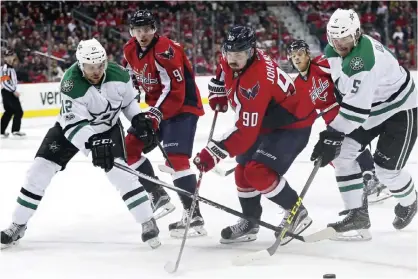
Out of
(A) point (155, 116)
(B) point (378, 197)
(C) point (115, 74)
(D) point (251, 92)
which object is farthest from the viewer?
(B) point (378, 197)

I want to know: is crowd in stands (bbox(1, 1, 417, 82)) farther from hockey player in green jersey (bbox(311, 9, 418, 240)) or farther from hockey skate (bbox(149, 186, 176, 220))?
hockey player in green jersey (bbox(311, 9, 418, 240))

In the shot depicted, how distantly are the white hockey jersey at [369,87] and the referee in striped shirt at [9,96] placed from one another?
5315 mm

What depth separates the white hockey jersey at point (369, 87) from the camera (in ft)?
10.0

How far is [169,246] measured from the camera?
3311 mm

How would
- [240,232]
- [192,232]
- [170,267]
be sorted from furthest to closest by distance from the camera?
[192,232]
[240,232]
[170,267]

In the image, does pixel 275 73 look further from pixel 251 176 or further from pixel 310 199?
pixel 310 199

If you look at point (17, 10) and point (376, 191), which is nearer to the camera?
point (376, 191)

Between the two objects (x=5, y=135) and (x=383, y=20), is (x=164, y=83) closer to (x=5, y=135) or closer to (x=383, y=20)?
(x=5, y=135)

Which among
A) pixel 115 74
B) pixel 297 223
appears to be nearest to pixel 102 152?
pixel 115 74

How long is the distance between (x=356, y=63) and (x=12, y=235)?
1.63 metres

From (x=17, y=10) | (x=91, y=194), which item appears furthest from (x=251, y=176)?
(x=17, y=10)

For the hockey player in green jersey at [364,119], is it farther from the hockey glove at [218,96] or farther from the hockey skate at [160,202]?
the hockey skate at [160,202]

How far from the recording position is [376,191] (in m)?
4.25

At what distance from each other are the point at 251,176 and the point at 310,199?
1.28 metres
